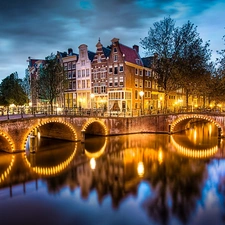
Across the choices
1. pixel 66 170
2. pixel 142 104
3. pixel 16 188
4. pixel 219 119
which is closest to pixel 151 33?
pixel 142 104

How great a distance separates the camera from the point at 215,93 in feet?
165

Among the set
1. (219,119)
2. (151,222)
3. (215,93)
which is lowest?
(151,222)

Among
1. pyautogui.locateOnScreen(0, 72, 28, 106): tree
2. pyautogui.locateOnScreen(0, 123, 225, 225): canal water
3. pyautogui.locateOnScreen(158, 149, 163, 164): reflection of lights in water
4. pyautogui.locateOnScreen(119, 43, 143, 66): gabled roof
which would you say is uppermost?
pyautogui.locateOnScreen(119, 43, 143, 66): gabled roof

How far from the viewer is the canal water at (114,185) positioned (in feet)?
41.0

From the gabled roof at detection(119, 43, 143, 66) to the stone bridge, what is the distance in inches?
561

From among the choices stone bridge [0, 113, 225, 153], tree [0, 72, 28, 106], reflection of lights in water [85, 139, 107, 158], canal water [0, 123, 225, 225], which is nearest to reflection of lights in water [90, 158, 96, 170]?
canal water [0, 123, 225, 225]

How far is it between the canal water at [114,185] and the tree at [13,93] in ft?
116

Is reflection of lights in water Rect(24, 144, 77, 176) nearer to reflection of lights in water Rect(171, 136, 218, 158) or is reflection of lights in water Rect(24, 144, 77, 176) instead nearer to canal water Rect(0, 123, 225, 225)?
canal water Rect(0, 123, 225, 225)

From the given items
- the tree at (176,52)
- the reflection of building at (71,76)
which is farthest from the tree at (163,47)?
the reflection of building at (71,76)

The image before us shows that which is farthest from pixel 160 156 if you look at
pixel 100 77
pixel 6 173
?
pixel 100 77

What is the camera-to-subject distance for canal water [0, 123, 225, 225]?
12.5m

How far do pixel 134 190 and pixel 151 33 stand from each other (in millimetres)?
31793

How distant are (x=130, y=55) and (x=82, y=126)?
22.5m

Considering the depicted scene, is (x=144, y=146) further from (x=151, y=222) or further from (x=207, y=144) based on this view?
(x=151, y=222)
